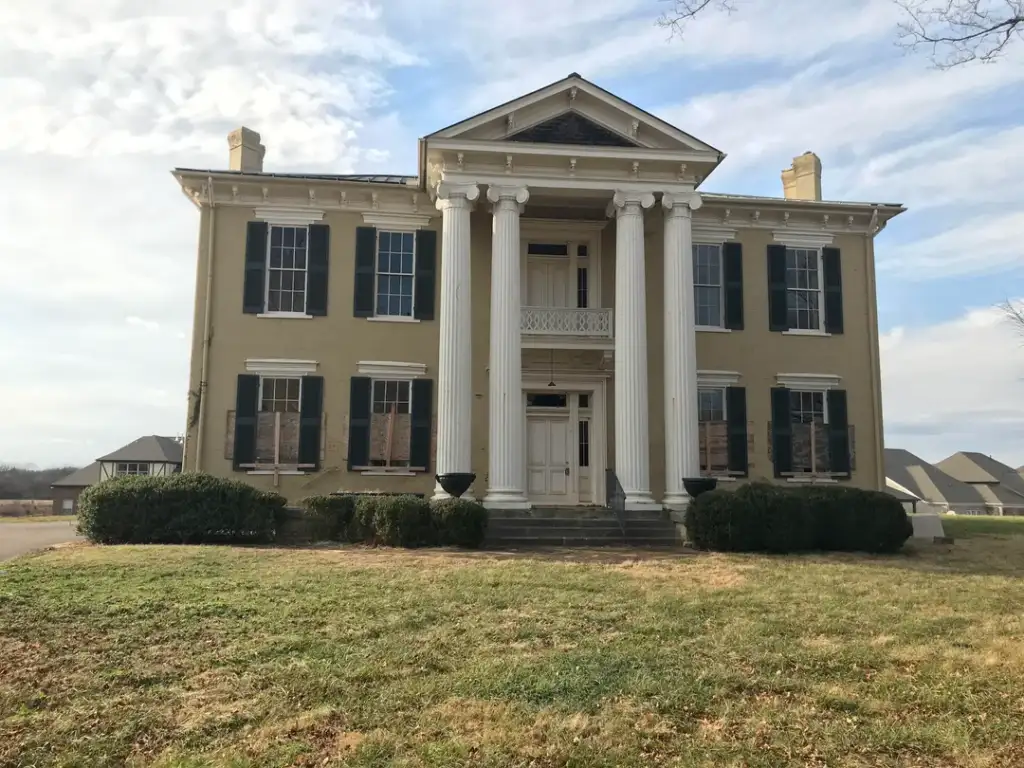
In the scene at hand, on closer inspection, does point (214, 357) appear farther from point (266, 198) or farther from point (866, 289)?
point (866, 289)

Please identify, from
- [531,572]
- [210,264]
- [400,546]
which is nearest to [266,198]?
[210,264]

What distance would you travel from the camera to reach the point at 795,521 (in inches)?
544

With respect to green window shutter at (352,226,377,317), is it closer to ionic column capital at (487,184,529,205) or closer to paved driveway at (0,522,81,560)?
ionic column capital at (487,184,529,205)

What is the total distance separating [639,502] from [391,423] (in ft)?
17.9

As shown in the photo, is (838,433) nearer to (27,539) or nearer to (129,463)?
(27,539)

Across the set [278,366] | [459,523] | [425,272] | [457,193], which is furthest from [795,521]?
[278,366]

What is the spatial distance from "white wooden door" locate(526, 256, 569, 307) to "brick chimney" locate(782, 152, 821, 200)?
6743mm

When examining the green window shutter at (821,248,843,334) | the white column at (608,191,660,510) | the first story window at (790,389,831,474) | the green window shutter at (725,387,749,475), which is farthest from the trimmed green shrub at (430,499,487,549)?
the green window shutter at (821,248,843,334)

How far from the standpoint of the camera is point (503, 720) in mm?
5074

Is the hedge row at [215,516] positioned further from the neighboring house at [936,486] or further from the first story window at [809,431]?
the neighboring house at [936,486]

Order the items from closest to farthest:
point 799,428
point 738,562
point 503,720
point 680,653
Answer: point 503,720
point 680,653
point 738,562
point 799,428

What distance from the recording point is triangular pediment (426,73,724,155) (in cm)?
1648

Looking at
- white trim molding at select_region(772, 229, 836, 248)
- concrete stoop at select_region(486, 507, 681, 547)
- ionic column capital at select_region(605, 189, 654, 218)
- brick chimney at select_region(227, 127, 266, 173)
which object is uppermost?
brick chimney at select_region(227, 127, 266, 173)

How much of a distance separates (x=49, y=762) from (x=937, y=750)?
4.86m
